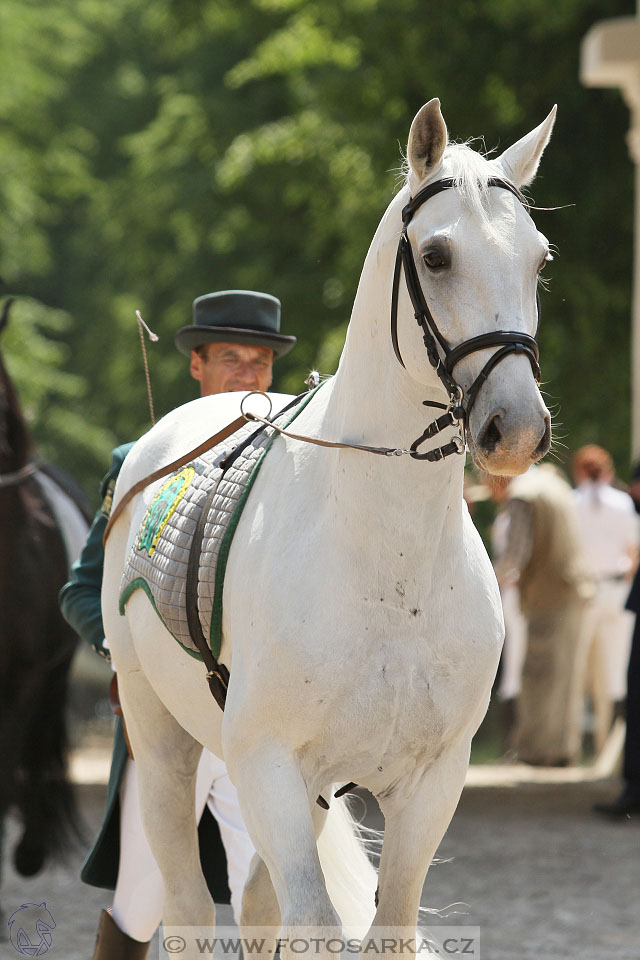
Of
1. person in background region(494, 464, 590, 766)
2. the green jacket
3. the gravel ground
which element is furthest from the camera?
person in background region(494, 464, 590, 766)

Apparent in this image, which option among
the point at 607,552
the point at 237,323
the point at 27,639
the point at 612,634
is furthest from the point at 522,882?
the point at 612,634

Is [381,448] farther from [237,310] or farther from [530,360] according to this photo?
[237,310]

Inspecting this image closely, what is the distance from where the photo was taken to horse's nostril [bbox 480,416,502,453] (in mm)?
2711

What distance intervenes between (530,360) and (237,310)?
2060mm

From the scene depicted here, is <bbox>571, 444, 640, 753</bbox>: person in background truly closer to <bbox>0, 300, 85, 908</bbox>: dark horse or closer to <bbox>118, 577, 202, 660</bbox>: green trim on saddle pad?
<bbox>0, 300, 85, 908</bbox>: dark horse

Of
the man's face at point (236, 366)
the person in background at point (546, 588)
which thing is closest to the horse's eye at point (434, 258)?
the man's face at point (236, 366)

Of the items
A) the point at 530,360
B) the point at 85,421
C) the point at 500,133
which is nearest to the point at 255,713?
the point at 530,360

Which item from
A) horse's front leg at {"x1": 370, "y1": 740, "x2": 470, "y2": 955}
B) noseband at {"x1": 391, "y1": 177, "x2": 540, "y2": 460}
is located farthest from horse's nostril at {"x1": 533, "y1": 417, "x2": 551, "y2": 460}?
horse's front leg at {"x1": 370, "y1": 740, "x2": 470, "y2": 955}

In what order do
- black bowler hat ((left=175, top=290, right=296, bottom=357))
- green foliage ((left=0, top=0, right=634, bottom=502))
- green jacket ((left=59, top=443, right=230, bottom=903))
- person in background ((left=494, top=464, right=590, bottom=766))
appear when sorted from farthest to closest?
green foliage ((left=0, top=0, right=634, bottom=502))
person in background ((left=494, top=464, right=590, bottom=766))
black bowler hat ((left=175, top=290, right=296, bottom=357))
green jacket ((left=59, top=443, right=230, bottom=903))

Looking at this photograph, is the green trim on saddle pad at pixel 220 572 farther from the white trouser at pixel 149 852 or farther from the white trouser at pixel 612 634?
the white trouser at pixel 612 634

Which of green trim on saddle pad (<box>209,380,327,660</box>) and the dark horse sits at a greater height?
green trim on saddle pad (<box>209,380,327,660</box>)

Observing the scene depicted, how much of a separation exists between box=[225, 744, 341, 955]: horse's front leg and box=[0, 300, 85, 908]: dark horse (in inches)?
152

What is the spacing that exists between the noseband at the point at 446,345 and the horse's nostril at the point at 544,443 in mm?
131

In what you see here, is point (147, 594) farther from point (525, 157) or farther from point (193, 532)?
point (525, 157)
